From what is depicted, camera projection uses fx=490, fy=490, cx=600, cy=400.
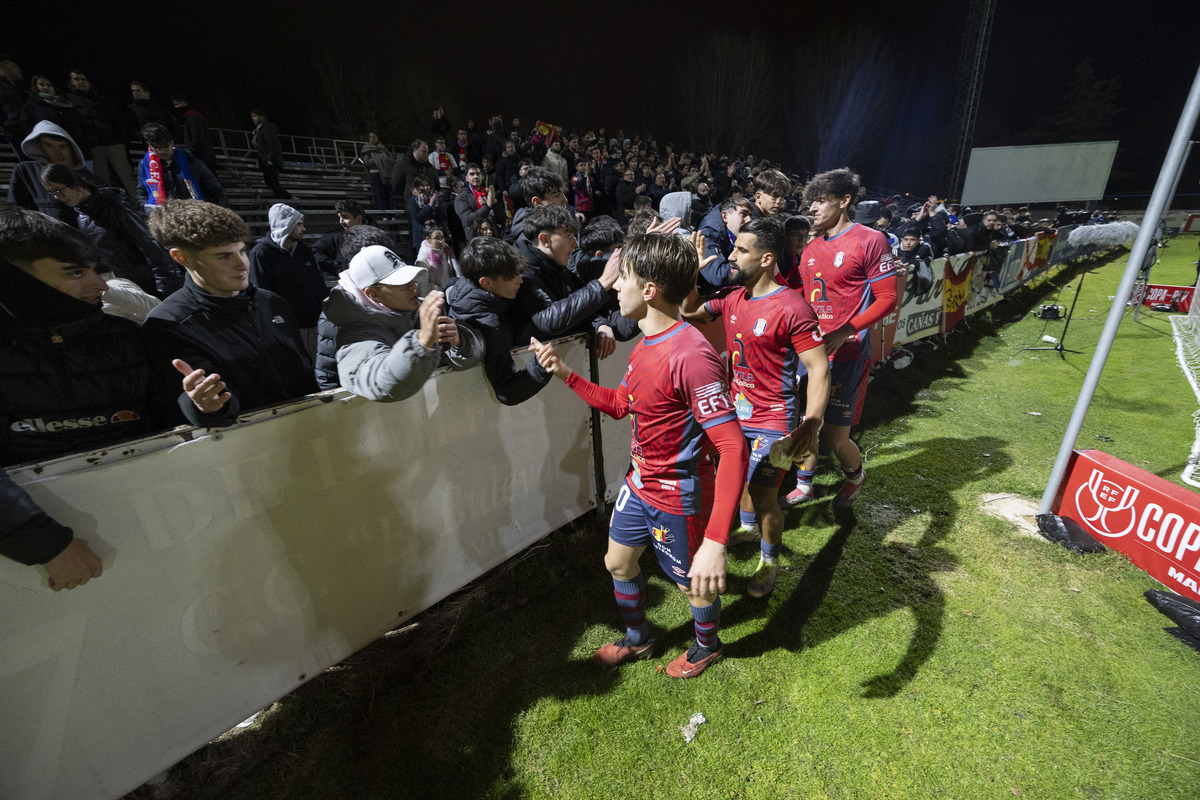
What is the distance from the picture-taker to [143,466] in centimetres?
189

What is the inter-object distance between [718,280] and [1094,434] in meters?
5.10

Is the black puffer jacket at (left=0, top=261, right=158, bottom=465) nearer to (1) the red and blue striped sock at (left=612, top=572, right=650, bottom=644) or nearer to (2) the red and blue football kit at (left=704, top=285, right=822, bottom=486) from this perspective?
(1) the red and blue striped sock at (left=612, top=572, right=650, bottom=644)

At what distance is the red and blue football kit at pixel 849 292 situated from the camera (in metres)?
3.90

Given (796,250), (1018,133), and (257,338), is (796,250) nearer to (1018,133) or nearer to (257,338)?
(257,338)

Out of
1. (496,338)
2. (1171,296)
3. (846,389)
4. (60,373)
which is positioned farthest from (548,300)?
(1171,296)

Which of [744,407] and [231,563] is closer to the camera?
[231,563]

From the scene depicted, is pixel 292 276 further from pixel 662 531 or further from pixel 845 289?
pixel 845 289

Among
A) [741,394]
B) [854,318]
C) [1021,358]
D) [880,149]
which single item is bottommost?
[1021,358]

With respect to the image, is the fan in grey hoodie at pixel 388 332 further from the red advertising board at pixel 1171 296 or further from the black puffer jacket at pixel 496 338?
the red advertising board at pixel 1171 296

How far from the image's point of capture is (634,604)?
2.78 m

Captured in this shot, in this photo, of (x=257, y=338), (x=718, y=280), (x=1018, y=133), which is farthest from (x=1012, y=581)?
(x=1018, y=133)

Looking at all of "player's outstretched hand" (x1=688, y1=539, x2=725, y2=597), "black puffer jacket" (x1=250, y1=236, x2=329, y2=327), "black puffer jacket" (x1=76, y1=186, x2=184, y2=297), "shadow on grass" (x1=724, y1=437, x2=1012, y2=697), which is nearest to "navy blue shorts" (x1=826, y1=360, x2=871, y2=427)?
"shadow on grass" (x1=724, y1=437, x2=1012, y2=697)

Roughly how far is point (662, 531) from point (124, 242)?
505cm

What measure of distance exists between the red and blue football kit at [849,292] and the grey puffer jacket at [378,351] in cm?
291
